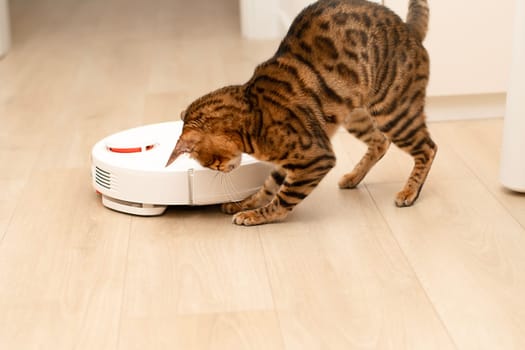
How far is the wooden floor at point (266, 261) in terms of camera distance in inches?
71.9

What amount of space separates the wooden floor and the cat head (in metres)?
0.22

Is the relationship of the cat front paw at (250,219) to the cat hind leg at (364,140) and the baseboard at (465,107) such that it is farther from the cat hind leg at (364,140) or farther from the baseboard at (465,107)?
the baseboard at (465,107)

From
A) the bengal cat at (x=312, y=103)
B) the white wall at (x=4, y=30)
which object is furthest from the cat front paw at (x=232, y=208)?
the white wall at (x=4, y=30)

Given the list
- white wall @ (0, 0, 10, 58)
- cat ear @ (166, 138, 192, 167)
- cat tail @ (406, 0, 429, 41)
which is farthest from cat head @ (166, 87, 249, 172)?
white wall @ (0, 0, 10, 58)

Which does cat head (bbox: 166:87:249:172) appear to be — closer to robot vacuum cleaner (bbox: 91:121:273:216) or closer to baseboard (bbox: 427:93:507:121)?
robot vacuum cleaner (bbox: 91:121:273:216)

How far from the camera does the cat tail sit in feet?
8.01

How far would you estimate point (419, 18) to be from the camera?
2451 millimetres

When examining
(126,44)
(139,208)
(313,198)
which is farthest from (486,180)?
(126,44)

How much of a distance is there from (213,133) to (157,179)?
0.81 feet

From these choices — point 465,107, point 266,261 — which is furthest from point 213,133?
point 465,107

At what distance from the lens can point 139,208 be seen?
7.90 feet

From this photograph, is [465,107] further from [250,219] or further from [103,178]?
[103,178]

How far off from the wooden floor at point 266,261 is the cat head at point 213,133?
22cm

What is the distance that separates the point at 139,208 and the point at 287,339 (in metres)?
0.78
